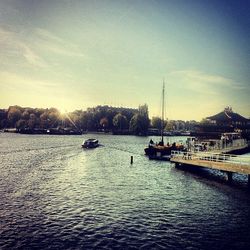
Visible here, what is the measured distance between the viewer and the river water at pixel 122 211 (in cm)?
2295

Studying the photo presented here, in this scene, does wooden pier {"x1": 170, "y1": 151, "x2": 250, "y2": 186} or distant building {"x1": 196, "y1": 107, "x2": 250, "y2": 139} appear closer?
wooden pier {"x1": 170, "y1": 151, "x2": 250, "y2": 186}

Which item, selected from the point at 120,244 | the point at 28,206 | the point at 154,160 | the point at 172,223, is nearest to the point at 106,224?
the point at 120,244

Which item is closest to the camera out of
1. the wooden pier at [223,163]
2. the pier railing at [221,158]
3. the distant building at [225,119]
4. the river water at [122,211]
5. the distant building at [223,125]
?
the river water at [122,211]

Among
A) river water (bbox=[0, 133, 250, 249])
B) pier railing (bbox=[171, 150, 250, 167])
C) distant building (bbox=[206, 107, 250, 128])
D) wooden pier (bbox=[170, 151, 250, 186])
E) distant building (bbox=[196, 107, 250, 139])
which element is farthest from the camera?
distant building (bbox=[206, 107, 250, 128])

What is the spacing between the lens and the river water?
22953mm

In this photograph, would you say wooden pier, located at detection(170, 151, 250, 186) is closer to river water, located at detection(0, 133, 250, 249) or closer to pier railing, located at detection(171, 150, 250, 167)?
pier railing, located at detection(171, 150, 250, 167)

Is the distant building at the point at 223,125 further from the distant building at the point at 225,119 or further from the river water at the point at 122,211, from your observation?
the river water at the point at 122,211

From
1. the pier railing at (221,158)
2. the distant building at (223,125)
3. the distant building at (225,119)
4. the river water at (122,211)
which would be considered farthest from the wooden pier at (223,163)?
the distant building at (225,119)

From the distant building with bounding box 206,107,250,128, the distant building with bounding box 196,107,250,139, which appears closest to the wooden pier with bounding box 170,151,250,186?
the distant building with bounding box 196,107,250,139

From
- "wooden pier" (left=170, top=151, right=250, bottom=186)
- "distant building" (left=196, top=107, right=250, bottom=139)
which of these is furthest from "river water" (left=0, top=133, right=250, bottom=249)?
"distant building" (left=196, top=107, right=250, bottom=139)

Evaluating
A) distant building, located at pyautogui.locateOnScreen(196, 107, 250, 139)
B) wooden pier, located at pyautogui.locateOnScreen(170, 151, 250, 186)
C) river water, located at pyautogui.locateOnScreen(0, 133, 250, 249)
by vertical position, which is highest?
distant building, located at pyautogui.locateOnScreen(196, 107, 250, 139)

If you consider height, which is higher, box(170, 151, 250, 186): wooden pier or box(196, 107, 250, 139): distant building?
box(196, 107, 250, 139): distant building

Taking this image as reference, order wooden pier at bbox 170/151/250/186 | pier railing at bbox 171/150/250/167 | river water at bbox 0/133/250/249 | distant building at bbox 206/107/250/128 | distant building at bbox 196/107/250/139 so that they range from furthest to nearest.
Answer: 1. distant building at bbox 206/107/250/128
2. distant building at bbox 196/107/250/139
3. pier railing at bbox 171/150/250/167
4. wooden pier at bbox 170/151/250/186
5. river water at bbox 0/133/250/249

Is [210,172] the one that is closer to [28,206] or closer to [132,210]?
[132,210]
